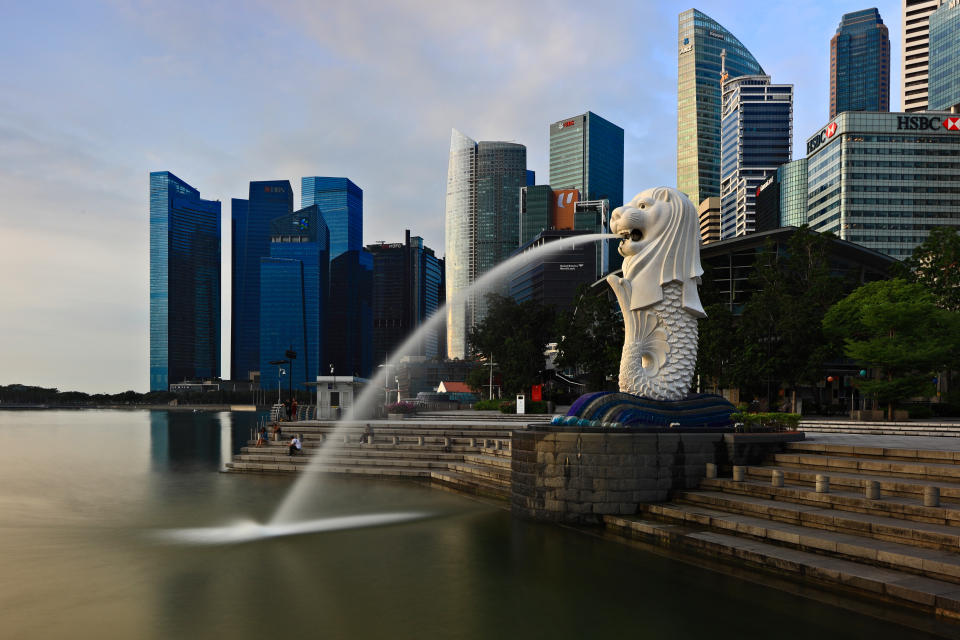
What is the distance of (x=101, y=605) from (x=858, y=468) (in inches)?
657

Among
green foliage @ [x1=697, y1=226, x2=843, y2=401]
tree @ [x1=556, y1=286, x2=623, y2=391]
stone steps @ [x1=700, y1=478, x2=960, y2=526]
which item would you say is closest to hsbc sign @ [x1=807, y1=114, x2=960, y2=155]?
green foliage @ [x1=697, y1=226, x2=843, y2=401]

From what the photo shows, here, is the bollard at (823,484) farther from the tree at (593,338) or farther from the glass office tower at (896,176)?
the glass office tower at (896,176)

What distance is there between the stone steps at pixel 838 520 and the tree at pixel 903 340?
26775 mm

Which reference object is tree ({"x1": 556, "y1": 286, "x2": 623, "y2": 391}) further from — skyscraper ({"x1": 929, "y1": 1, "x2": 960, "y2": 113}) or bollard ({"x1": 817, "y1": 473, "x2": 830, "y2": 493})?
skyscraper ({"x1": 929, "y1": 1, "x2": 960, "y2": 113})

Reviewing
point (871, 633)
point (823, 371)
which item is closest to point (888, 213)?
point (823, 371)

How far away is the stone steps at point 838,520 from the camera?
12.0 meters

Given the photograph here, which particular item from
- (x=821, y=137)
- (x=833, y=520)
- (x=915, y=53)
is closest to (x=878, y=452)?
(x=833, y=520)

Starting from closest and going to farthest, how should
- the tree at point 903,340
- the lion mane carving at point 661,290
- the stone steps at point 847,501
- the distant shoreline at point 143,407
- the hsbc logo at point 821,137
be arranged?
the stone steps at point 847,501, the lion mane carving at point 661,290, the tree at point 903,340, the hsbc logo at point 821,137, the distant shoreline at point 143,407

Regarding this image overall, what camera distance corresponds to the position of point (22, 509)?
2156 cm

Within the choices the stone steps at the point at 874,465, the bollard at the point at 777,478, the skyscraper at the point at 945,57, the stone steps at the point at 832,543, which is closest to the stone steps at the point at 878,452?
the stone steps at the point at 874,465

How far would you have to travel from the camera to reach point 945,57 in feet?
545

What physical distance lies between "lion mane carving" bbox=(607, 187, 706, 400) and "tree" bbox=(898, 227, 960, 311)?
30355 millimetres

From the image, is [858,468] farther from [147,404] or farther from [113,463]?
[147,404]

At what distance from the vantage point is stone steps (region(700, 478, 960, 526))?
12.9m
